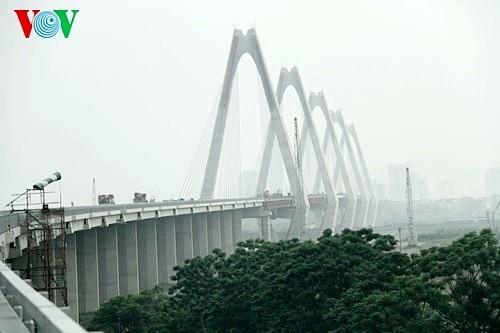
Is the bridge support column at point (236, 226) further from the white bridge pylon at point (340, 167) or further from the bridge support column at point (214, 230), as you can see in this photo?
the white bridge pylon at point (340, 167)

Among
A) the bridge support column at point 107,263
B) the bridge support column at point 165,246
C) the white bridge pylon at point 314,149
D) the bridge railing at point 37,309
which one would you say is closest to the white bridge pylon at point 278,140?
the white bridge pylon at point 314,149

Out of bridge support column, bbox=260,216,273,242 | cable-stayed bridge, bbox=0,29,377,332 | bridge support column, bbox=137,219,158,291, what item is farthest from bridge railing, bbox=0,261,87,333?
bridge support column, bbox=260,216,273,242

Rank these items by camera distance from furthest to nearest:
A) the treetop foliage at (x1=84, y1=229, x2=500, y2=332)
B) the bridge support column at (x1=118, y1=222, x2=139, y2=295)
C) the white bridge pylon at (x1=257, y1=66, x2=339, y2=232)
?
the white bridge pylon at (x1=257, y1=66, x2=339, y2=232), the bridge support column at (x1=118, y1=222, x2=139, y2=295), the treetop foliage at (x1=84, y1=229, x2=500, y2=332)

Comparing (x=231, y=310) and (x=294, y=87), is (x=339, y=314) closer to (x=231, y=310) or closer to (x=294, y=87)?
(x=231, y=310)

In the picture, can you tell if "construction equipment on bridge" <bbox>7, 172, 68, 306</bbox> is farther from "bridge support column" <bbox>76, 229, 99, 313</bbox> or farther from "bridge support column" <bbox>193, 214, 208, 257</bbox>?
"bridge support column" <bbox>193, 214, 208, 257</bbox>

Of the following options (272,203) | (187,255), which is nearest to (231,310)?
(187,255)

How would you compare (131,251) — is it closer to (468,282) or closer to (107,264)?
(107,264)

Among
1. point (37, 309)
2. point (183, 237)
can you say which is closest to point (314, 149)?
point (183, 237)

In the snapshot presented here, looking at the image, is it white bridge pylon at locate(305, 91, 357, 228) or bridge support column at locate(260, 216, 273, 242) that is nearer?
bridge support column at locate(260, 216, 273, 242)
